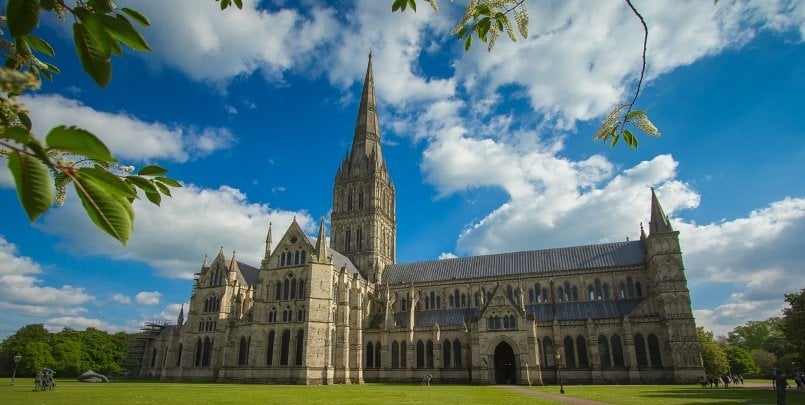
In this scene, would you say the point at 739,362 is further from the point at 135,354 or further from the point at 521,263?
the point at 135,354

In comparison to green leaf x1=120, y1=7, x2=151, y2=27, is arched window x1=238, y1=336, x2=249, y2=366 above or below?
below

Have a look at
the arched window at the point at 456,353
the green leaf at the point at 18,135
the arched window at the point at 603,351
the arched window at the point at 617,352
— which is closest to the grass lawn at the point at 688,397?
the arched window at the point at 617,352

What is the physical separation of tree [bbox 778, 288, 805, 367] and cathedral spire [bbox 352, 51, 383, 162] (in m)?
49.8

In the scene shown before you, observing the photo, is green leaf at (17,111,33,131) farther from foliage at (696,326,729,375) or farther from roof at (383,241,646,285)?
foliage at (696,326,729,375)

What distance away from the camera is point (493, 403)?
22344 mm

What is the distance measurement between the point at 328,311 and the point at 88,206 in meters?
51.6

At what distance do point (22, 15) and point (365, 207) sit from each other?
6564cm

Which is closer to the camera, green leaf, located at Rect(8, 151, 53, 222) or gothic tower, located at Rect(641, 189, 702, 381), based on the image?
green leaf, located at Rect(8, 151, 53, 222)

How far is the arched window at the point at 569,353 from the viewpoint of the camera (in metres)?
47.5

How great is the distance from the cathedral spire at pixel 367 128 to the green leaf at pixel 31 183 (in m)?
68.6

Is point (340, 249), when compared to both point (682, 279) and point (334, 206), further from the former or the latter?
point (682, 279)

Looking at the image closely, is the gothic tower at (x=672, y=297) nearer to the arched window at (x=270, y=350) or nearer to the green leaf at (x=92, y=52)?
the arched window at (x=270, y=350)

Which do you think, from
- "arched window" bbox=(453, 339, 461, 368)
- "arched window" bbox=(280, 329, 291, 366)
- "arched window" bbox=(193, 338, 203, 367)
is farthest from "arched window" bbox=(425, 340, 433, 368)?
"arched window" bbox=(193, 338, 203, 367)

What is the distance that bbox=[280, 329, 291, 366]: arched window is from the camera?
50.8 meters
